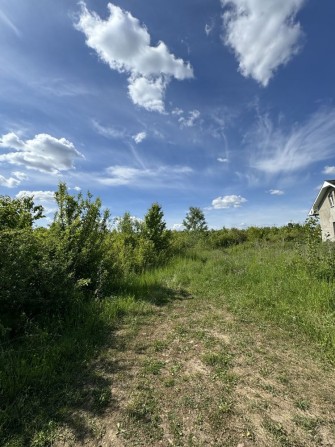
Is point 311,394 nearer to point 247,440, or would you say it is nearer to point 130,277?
point 247,440

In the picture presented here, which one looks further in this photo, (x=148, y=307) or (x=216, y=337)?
(x=148, y=307)

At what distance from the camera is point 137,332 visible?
4633 mm

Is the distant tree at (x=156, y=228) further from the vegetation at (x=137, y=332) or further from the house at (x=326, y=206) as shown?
the house at (x=326, y=206)

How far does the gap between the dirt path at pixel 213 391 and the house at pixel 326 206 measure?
20732 millimetres

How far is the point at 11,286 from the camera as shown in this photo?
13.1 ft

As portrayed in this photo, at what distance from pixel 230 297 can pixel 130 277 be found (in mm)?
2871

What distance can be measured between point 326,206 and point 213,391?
24.4 m

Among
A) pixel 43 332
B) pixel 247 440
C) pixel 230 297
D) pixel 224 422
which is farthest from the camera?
pixel 230 297

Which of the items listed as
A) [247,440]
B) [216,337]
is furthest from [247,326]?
[247,440]

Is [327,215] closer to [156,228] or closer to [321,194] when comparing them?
[321,194]

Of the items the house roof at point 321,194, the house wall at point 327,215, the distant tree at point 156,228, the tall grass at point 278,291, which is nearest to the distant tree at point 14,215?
the tall grass at point 278,291

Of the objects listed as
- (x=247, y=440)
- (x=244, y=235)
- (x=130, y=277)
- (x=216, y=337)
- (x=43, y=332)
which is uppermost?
(x=244, y=235)

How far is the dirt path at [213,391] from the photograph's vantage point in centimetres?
241

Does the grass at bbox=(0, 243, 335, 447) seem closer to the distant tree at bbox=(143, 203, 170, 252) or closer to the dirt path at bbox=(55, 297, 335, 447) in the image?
the dirt path at bbox=(55, 297, 335, 447)
